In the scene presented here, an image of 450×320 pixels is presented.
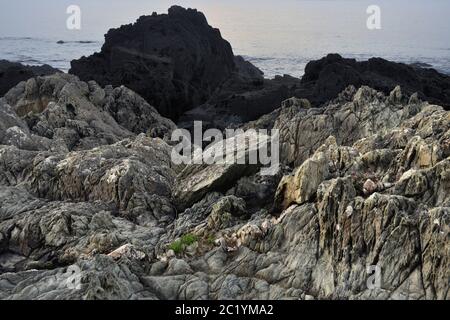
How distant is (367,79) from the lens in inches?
2926

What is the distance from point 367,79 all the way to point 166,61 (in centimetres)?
3876

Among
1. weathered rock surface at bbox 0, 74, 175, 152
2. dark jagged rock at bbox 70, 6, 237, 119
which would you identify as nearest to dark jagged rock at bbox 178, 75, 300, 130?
dark jagged rock at bbox 70, 6, 237, 119

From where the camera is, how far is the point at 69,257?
25.8m

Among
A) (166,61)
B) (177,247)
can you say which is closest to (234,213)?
(177,247)

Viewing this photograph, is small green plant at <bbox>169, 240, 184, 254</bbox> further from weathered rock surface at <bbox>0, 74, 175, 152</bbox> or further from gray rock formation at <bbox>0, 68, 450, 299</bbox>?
weathered rock surface at <bbox>0, 74, 175, 152</bbox>

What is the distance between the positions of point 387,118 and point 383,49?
468 feet

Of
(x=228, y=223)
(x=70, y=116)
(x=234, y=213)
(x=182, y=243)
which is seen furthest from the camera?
(x=70, y=116)

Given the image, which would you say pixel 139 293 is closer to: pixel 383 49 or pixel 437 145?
pixel 437 145

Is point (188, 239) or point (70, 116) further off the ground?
point (70, 116)

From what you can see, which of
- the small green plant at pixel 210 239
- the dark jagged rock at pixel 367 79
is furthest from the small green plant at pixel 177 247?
the dark jagged rock at pixel 367 79

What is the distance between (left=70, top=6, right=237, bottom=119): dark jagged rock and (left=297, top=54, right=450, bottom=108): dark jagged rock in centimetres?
2086

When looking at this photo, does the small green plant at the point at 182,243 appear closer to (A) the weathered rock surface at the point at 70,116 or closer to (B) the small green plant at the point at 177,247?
(B) the small green plant at the point at 177,247

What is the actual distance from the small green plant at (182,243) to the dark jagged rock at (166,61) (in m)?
56.6

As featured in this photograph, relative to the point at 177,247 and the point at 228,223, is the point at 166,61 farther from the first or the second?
the point at 177,247
